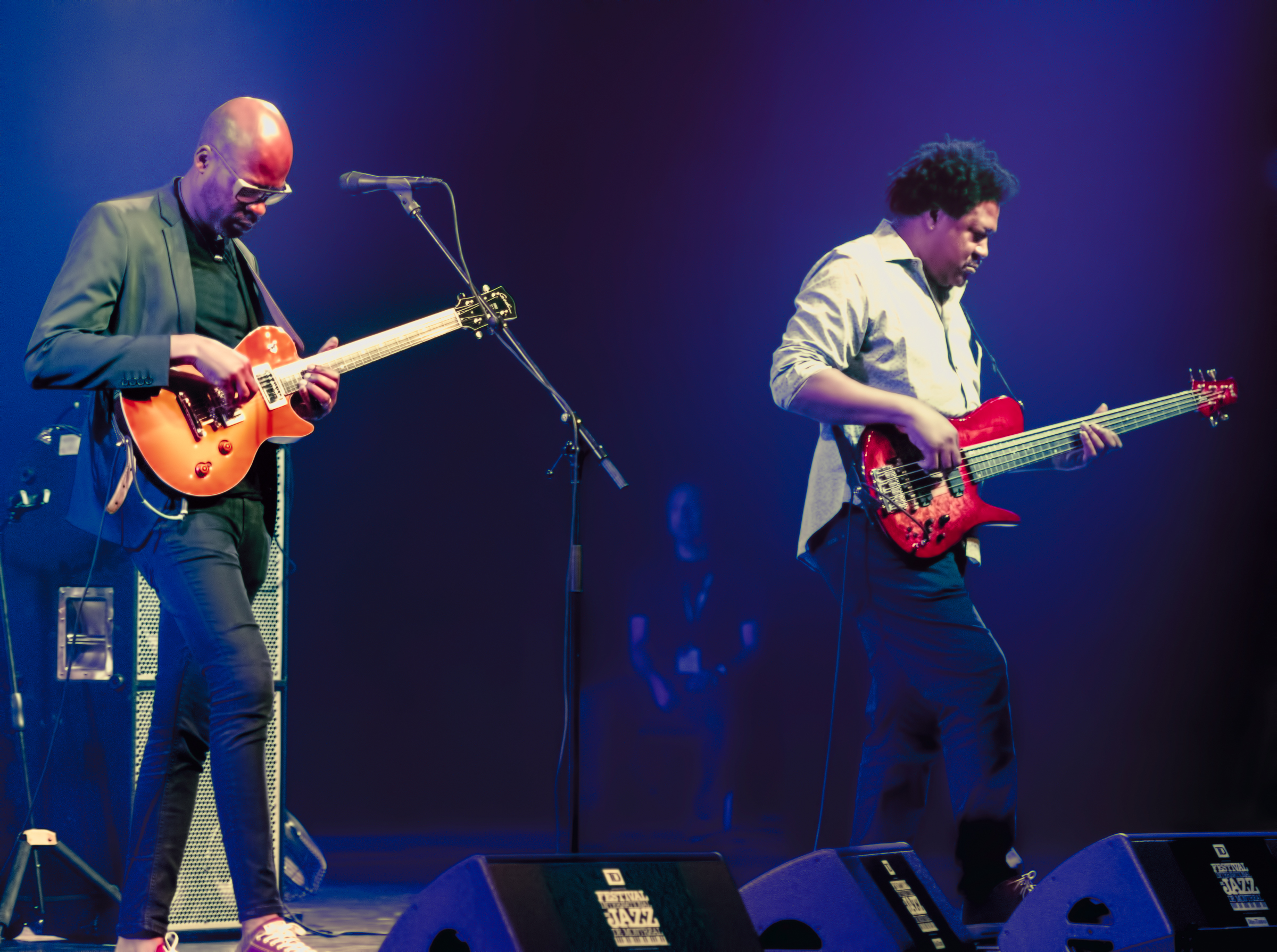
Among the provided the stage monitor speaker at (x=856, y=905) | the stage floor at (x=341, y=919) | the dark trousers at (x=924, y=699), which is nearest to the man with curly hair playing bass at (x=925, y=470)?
the dark trousers at (x=924, y=699)

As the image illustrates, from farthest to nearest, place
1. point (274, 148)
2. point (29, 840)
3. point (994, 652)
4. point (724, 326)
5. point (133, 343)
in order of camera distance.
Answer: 1. point (724, 326)
2. point (29, 840)
3. point (994, 652)
4. point (274, 148)
5. point (133, 343)

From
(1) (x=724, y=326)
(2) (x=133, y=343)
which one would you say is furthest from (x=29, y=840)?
(1) (x=724, y=326)

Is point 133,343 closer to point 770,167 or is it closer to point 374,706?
point 374,706

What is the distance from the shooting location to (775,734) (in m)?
4.82

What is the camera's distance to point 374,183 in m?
3.24

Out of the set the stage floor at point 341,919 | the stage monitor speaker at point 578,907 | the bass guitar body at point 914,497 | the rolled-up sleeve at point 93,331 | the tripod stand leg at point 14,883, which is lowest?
the stage floor at point 341,919

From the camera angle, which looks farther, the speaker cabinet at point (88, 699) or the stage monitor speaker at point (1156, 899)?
the speaker cabinet at point (88, 699)

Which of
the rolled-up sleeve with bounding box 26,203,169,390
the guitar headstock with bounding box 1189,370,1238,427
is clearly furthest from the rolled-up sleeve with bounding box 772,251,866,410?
the rolled-up sleeve with bounding box 26,203,169,390

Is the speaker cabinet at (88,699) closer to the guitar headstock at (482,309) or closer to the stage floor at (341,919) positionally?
the stage floor at (341,919)

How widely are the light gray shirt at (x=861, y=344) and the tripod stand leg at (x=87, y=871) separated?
6.14 ft

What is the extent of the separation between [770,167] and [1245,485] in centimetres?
220

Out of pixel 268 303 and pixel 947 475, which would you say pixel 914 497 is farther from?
pixel 268 303

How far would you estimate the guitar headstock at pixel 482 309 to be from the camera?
325 cm

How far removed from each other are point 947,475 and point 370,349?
4.47ft
